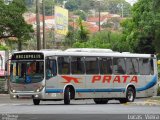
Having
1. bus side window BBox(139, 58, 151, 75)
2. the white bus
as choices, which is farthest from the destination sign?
bus side window BBox(139, 58, 151, 75)

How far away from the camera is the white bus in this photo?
33469 mm

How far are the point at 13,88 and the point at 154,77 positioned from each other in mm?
10280

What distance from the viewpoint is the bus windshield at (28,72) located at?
109 ft

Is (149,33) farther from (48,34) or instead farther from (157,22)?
(48,34)

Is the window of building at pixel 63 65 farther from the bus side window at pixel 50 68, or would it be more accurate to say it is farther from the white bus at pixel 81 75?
the bus side window at pixel 50 68

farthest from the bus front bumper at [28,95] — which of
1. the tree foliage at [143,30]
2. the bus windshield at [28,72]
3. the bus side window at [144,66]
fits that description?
the tree foliage at [143,30]

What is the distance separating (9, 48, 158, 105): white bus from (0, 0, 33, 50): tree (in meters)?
15.0

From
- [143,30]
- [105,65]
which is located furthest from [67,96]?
[143,30]

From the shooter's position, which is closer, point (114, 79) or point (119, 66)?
point (114, 79)

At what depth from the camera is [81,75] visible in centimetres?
3538

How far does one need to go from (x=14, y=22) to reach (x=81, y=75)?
17.6 metres

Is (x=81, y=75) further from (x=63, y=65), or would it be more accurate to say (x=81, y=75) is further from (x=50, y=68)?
(x=50, y=68)

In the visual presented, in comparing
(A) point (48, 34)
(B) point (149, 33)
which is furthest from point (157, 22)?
(A) point (48, 34)

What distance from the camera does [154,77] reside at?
1582 inches
